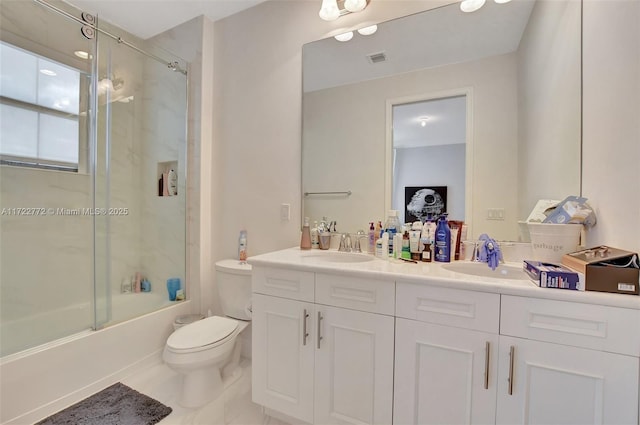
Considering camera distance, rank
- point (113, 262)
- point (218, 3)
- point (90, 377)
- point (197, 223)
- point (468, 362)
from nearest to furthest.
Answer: point (468, 362) < point (90, 377) < point (218, 3) < point (197, 223) < point (113, 262)

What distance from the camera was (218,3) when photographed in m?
2.01

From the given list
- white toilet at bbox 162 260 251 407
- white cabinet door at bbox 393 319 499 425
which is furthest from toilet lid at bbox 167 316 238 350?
white cabinet door at bbox 393 319 499 425

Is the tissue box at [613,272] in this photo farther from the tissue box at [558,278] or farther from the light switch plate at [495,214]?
the light switch plate at [495,214]

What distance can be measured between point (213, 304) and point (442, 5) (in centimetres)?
247

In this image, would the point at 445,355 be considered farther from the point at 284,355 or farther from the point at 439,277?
the point at 284,355

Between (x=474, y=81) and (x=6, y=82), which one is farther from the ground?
(x=6, y=82)

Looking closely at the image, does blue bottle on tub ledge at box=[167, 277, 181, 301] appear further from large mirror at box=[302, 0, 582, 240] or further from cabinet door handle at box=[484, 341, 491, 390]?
cabinet door handle at box=[484, 341, 491, 390]

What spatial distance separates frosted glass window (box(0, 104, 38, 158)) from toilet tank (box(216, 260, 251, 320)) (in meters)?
1.60

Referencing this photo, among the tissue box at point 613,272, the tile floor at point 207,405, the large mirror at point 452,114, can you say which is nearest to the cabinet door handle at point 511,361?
the tissue box at point 613,272

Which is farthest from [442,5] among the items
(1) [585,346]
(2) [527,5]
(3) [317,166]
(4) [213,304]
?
(4) [213,304]

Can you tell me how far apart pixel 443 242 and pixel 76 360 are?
2.14 metres

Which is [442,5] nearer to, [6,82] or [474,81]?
[474,81]

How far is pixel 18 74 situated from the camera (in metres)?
1.96

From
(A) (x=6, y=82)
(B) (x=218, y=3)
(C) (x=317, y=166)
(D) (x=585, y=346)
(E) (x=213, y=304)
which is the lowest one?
(E) (x=213, y=304)
